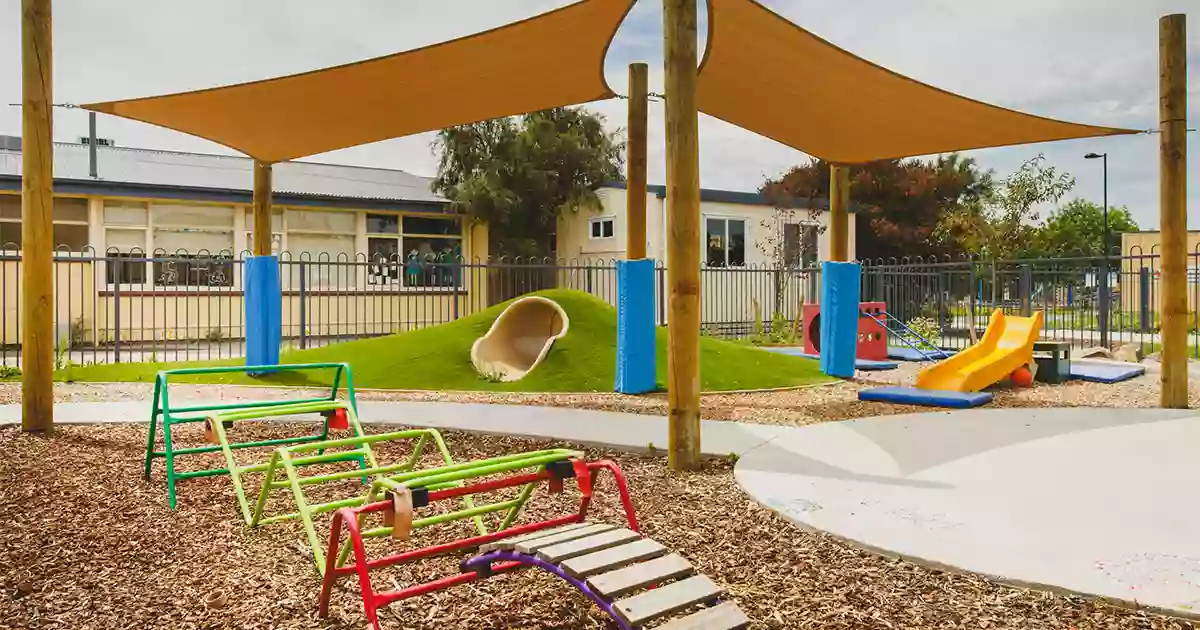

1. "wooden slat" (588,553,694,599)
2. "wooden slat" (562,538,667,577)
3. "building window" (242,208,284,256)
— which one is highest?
"building window" (242,208,284,256)

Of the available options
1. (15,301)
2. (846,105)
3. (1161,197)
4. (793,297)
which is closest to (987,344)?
(1161,197)

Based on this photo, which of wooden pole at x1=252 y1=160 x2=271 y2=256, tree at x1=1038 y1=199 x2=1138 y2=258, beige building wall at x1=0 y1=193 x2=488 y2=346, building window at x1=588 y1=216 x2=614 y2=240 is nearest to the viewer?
wooden pole at x1=252 y1=160 x2=271 y2=256

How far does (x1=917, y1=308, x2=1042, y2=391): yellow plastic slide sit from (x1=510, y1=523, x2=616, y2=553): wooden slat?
6.82 metres

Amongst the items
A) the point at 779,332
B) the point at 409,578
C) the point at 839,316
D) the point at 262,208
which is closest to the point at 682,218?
the point at 409,578

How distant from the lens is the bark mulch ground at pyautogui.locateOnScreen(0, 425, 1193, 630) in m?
2.87

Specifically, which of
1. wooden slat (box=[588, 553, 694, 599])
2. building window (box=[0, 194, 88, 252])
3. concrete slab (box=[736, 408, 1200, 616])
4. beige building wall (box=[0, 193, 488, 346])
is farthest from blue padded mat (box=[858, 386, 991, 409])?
building window (box=[0, 194, 88, 252])

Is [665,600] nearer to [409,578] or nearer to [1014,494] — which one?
[409,578]

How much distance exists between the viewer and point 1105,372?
1059 centimetres

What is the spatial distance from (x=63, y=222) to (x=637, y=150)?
13716 mm

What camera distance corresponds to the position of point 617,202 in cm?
2089

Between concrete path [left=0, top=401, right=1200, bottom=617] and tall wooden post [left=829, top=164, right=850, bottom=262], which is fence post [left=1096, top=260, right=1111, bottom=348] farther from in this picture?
concrete path [left=0, top=401, right=1200, bottom=617]

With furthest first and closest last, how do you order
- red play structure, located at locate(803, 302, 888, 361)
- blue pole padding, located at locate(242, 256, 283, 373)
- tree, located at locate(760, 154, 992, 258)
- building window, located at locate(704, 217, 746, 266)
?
tree, located at locate(760, 154, 992, 258), building window, located at locate(704, 217, 746, 266), red play structure, located at locate(803, 302, 888, 361), blue pole padding, located at locate(242, 256, 283, 373)

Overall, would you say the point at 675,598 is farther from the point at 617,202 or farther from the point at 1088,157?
the point at 1088,157

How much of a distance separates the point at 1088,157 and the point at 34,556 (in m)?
35.0
